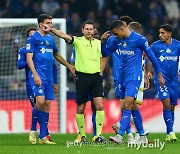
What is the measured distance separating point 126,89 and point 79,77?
1.32 meters

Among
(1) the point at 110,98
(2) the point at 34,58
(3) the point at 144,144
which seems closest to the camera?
(3) the point at 144,144

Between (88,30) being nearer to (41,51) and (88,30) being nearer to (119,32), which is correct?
(41,51)

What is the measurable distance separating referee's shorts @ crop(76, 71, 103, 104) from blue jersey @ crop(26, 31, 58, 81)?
578 mm

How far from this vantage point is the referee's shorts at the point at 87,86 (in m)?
16.0

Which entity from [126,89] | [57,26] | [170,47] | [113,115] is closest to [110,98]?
[113,115]

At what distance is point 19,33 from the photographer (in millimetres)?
22500

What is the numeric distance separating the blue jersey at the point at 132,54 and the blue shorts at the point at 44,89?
158 cm

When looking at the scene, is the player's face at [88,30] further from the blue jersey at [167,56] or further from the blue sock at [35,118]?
the blue sock at [35,118]

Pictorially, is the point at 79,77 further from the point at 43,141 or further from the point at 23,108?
the point at 23,108

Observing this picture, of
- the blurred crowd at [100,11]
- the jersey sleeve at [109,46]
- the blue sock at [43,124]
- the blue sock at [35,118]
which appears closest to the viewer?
the jersey sleeve at [109,46]

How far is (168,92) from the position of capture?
17.0m

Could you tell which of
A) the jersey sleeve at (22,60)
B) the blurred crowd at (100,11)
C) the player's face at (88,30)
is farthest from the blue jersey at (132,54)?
the blurred crowd at (100,11)

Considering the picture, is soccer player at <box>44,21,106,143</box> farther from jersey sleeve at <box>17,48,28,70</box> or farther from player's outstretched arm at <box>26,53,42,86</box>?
jersey sleeve at <box>17,48,28,70</box>

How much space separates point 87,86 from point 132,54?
134 centimetres
